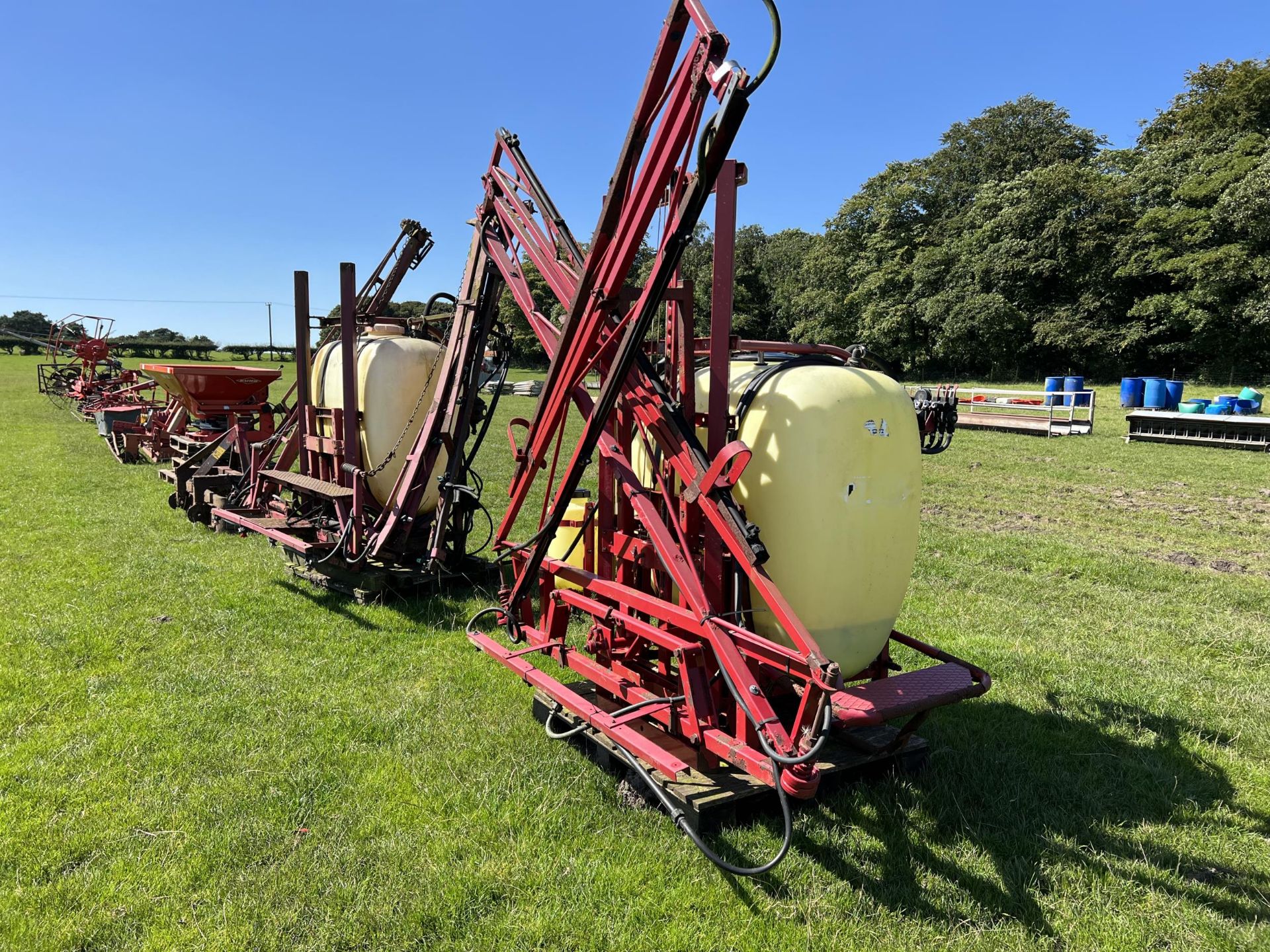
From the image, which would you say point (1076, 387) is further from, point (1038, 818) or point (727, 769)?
point (727, 769)

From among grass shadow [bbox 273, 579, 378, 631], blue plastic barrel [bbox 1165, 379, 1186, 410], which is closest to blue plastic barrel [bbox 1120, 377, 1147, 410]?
blue plastic barrel [bbox 1165, 379, 1186, 410]

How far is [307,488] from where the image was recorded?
7191mm

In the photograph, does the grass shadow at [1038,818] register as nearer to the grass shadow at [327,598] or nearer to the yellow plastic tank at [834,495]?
the yellow plastic tank at [834,495]

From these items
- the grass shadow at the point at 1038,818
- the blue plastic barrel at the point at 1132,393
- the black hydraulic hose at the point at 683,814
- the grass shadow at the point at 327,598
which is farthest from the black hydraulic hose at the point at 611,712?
the blue plastic barrel at the point at 1132,393

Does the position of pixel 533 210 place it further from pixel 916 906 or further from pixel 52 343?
pixel 52 343

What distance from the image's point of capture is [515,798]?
152 inches

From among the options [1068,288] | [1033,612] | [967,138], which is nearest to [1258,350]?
[1068,288]

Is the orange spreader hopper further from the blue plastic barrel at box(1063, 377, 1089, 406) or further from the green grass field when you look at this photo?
the blue plastic barrel at box(1063, 377, 1089, 406)

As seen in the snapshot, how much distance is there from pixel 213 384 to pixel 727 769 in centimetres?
1046

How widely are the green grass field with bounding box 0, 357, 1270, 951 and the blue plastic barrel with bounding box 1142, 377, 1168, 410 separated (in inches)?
828

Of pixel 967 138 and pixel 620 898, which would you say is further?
pixel 967 138

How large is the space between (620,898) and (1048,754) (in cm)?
274

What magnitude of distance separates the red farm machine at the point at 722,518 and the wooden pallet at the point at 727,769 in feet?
0.05

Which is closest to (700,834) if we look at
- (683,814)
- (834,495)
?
(683,814)
